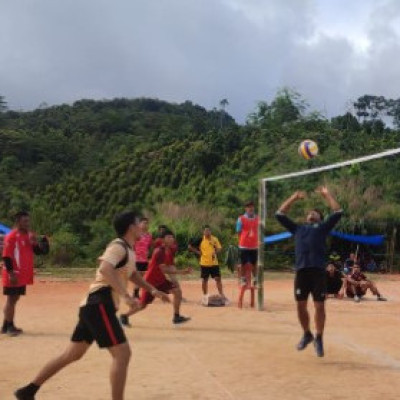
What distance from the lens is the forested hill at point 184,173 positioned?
3234 centimetres

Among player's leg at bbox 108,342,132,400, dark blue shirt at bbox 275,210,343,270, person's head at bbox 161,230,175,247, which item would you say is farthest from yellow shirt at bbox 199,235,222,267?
player's leg at bbox 108,342,132,400

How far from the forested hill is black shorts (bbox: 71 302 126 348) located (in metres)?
23.4

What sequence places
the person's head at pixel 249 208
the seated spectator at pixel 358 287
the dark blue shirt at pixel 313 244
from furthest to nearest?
the seated spectator at pixel 358 287 → the person's head at pixel 249 208 → the dark blue shirt at pixel 313 244

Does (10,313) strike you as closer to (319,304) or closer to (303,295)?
(303,295)

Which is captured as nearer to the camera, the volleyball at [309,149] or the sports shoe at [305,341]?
the sports shoe at [305,341]

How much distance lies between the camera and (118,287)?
17.3 ft

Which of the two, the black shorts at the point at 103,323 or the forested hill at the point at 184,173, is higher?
the forested hill at the point at 184,173

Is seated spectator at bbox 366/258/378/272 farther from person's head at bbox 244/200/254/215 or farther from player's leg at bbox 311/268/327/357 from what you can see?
player's leg at bbox 311/268/327/357

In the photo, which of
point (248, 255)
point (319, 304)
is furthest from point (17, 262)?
point (248, 255)

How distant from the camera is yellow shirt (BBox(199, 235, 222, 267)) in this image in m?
13.6

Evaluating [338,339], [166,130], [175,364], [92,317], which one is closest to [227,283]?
[338,339]

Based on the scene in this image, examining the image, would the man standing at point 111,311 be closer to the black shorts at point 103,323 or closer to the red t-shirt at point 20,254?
the black shorts at point 103,323

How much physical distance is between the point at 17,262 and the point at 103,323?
4923 millimetres

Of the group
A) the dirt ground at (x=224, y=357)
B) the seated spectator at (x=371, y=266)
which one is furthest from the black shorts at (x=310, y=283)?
the seated spectator at (x=371, y=266)
